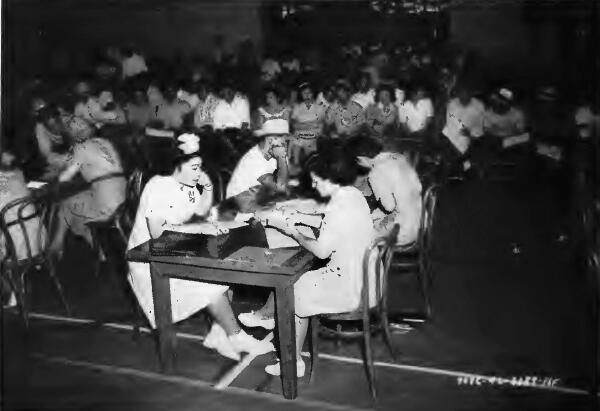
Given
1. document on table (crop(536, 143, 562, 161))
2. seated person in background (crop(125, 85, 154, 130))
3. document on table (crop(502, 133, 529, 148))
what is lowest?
document on table (crop(536, 143, 562, 161))

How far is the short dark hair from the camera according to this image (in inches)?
100

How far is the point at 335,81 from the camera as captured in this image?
10.7 ft

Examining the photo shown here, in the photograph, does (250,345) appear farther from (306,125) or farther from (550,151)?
(550,151)

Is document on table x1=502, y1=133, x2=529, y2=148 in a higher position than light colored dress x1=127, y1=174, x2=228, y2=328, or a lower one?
higher

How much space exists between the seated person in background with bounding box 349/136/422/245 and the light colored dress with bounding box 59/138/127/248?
46.5 inches

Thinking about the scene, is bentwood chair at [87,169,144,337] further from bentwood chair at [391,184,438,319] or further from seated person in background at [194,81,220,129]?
bentwood chair at [391,184,438,319]

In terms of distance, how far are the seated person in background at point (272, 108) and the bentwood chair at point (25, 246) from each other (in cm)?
114

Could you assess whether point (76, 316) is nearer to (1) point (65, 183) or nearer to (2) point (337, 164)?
(1) point (65, 183)

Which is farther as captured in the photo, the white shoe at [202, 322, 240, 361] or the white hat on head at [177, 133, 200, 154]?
the white shoe at [202, 322, 240, 361]

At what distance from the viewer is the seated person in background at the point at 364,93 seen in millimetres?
3355

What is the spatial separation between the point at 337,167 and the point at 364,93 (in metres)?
0.99

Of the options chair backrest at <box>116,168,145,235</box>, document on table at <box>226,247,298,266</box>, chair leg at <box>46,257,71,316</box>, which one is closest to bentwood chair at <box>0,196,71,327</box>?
A: chair leg at <box>46,257,71,316</box>

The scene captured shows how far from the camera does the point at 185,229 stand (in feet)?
8.72

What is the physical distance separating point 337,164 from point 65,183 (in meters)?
1.40
